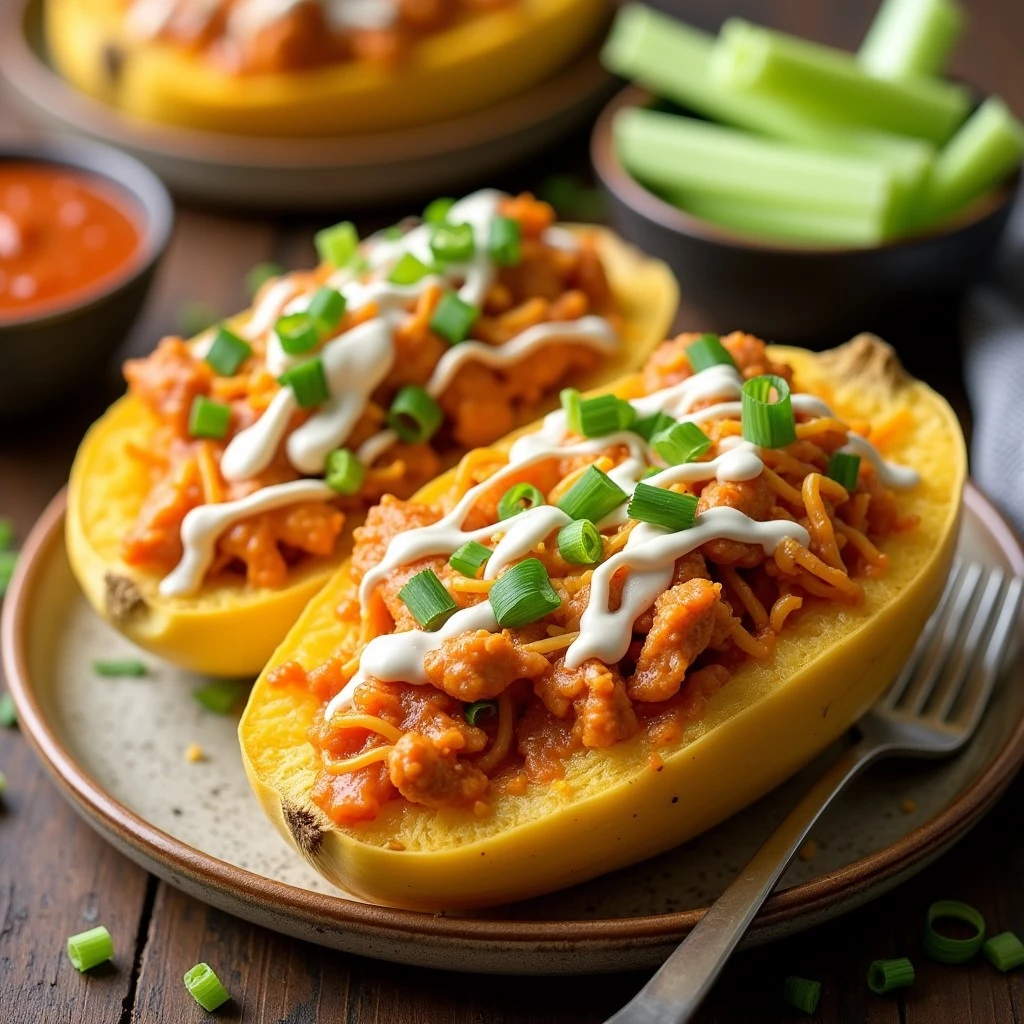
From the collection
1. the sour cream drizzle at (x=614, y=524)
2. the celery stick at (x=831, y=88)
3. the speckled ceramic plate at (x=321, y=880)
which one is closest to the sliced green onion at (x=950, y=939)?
the speckled ceramic plate at (x=321, y=880)

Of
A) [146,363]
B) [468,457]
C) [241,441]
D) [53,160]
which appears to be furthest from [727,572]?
[53,160]

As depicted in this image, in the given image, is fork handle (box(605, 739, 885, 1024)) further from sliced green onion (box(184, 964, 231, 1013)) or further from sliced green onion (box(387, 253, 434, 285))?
sliced green onion (box(387, 253, 434, 285))

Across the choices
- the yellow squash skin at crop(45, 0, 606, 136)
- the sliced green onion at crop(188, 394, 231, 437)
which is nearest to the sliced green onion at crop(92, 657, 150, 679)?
the sliced green onion at crop(188, 394, 231, 437)

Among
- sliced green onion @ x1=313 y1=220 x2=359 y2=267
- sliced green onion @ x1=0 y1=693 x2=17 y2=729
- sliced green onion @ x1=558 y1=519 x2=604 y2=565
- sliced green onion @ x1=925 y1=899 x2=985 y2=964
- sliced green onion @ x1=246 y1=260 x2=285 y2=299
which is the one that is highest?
sliced green onion @ x1=558 y1=519 x2=604 y2=565

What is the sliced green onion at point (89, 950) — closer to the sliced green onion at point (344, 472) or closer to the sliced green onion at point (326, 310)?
the sliced green onion at point (344, 472)

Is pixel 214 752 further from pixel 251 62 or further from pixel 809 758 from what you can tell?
pixel 251 62

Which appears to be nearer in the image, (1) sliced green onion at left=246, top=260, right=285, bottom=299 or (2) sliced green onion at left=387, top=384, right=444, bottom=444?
(2) sliced green onion at left=387, top=384, right=444, bottom=444
